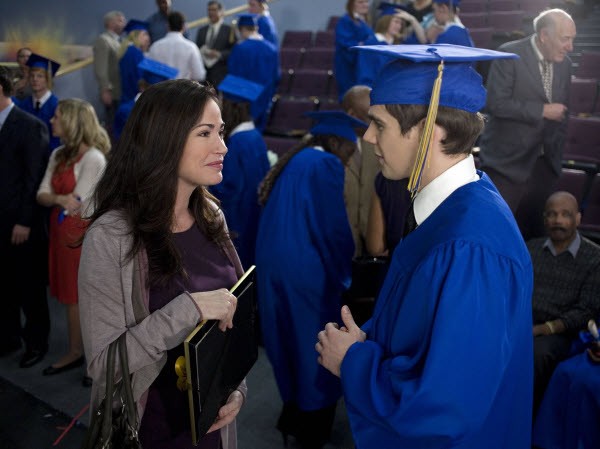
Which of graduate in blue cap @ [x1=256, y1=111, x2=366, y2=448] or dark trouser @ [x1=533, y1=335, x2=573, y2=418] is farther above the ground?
graduate in blue cap @ [x1=256, y1=111, x2=366, y2=448]

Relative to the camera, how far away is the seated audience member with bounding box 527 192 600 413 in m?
2.98

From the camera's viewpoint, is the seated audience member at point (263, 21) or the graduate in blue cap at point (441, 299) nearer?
the graduate in blue cap at point (441, 299)

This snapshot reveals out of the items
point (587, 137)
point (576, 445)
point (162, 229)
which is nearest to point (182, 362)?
point (162, 229)

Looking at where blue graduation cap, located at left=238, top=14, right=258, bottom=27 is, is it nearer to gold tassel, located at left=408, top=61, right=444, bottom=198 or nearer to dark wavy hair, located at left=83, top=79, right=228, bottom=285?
dark wavy hair, located at left=83, top=79, right=228, bottom=285

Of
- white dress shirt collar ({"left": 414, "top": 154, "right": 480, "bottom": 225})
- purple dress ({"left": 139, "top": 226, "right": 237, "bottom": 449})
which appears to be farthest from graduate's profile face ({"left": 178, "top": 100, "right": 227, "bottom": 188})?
white dress shirt collar ({"left": 414, "top": 154, "right": 480, "bottom": 225})

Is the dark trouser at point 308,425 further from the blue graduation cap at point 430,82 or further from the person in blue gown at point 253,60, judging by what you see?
the person in blue gown at point 253,60

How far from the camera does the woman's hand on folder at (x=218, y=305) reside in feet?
4.56

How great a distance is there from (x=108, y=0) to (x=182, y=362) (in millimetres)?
8285

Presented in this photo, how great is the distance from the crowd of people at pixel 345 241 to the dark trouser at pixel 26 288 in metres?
0.01

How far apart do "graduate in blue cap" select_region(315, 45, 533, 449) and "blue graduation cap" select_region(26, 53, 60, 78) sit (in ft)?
12.4

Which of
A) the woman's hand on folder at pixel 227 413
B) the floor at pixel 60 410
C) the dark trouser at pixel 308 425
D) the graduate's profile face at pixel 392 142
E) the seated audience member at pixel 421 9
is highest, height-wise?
the seated audience member at pixel 421 9

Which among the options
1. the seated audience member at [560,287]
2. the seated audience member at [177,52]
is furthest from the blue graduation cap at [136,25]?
the seated audience member at [560,287]

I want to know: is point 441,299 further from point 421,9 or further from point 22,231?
point 421,9

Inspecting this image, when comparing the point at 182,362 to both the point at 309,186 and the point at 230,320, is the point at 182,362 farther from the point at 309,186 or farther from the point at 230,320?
the point at 309,186
